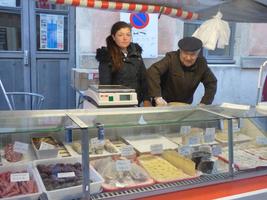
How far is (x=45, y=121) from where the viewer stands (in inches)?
63.8

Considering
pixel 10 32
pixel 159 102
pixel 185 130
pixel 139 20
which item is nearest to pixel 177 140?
pixel 185 130

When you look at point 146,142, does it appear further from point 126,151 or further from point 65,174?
point 65,174

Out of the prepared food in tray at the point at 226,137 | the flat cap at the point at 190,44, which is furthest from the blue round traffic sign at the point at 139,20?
the prepared food in tray at the point at 226,137

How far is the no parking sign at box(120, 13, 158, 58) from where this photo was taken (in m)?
4.71

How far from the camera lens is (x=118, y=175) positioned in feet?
5.26

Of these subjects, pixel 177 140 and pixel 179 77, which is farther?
pixel 179 77

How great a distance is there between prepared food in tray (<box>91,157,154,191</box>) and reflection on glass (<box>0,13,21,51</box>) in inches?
131

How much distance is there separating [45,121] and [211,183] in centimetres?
89

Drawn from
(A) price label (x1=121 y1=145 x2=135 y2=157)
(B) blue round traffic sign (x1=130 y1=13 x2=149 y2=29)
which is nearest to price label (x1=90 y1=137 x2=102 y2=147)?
(A) price label (x1=121 y1=145 x2=135 y2=157)

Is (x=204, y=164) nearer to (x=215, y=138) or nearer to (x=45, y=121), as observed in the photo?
(x=215, y=138)

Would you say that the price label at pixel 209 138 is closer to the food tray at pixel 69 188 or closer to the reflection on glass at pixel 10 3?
the food tray at pixel 69 188

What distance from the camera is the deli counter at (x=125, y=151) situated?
1.43 m

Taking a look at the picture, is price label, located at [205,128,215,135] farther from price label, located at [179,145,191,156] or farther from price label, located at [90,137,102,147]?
price label, located at [90,137,102,147]

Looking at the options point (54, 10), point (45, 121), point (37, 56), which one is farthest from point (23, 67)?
point (45, 121)
